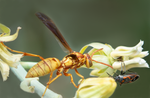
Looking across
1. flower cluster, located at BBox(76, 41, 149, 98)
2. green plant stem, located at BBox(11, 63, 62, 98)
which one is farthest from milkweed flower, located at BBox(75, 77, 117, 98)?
green plant stem, located at BBox(11, 63, 62, 98)

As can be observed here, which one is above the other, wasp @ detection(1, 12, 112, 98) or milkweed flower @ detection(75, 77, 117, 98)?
wasp @ detection(1, 12, 112, 98)

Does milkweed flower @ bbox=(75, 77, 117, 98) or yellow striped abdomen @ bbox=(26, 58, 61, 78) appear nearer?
yellow striped abdomen @ bbox=(26, 58, 61, 78)

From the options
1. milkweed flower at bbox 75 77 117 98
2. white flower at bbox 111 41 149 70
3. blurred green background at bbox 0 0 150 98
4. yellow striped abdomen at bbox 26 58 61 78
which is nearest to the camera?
yellow striped abdomen at bbox 26 58 61 78

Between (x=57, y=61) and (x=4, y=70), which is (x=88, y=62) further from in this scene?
(x=4, y=70)

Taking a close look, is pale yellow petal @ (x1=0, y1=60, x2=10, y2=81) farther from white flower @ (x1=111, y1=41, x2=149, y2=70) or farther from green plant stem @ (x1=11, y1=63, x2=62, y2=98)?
white flower @ (x1=111, y1=41, x2=149, y2=70)

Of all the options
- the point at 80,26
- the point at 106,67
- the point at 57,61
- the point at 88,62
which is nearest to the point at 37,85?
the point at 57,61
